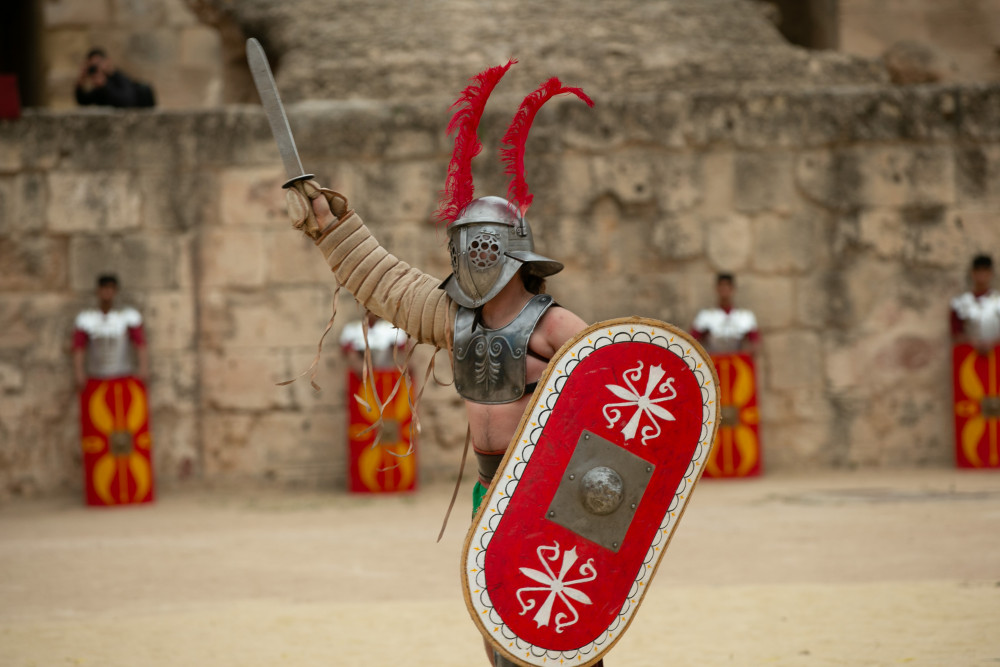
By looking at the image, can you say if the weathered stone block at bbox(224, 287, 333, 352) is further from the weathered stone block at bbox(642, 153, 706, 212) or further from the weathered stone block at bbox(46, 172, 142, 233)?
the weathered stone block at bbox(642, 153, 706, 212)

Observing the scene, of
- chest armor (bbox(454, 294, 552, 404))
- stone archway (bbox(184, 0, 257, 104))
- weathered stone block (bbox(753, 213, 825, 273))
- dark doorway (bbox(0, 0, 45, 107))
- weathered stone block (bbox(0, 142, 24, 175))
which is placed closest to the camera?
chest armor (bbox(454, 294, 552, 404))

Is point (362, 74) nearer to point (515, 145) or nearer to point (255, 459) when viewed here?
point (255, 459)

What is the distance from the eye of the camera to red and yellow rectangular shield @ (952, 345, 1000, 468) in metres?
7.18

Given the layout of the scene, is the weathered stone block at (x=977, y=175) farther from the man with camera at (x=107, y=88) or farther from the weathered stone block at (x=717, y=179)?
the man with camera at (x=107, y=88)

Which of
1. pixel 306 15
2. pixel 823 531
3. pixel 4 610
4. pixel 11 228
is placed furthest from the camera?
pixel 306 15

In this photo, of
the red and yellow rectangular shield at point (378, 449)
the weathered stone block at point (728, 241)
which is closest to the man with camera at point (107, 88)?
the red and yellow rectangular shield at point (378, 449)

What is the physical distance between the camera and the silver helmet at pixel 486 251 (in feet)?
9.78

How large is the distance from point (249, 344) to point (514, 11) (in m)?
3.72

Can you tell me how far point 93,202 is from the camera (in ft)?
23.6

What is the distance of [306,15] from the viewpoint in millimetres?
9359

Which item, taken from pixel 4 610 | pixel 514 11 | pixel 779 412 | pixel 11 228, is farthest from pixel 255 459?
pixel 514 11

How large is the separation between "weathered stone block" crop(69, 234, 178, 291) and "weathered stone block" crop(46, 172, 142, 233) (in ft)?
0.28

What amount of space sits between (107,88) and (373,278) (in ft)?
19.0

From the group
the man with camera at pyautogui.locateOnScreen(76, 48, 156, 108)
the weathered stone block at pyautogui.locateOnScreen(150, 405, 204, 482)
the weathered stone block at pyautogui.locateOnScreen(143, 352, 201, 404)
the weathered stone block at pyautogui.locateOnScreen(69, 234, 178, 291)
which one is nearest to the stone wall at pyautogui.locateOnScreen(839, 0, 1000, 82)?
the man with camera at pyautogui.locateOnScreen(76, 48, 156, 108)
